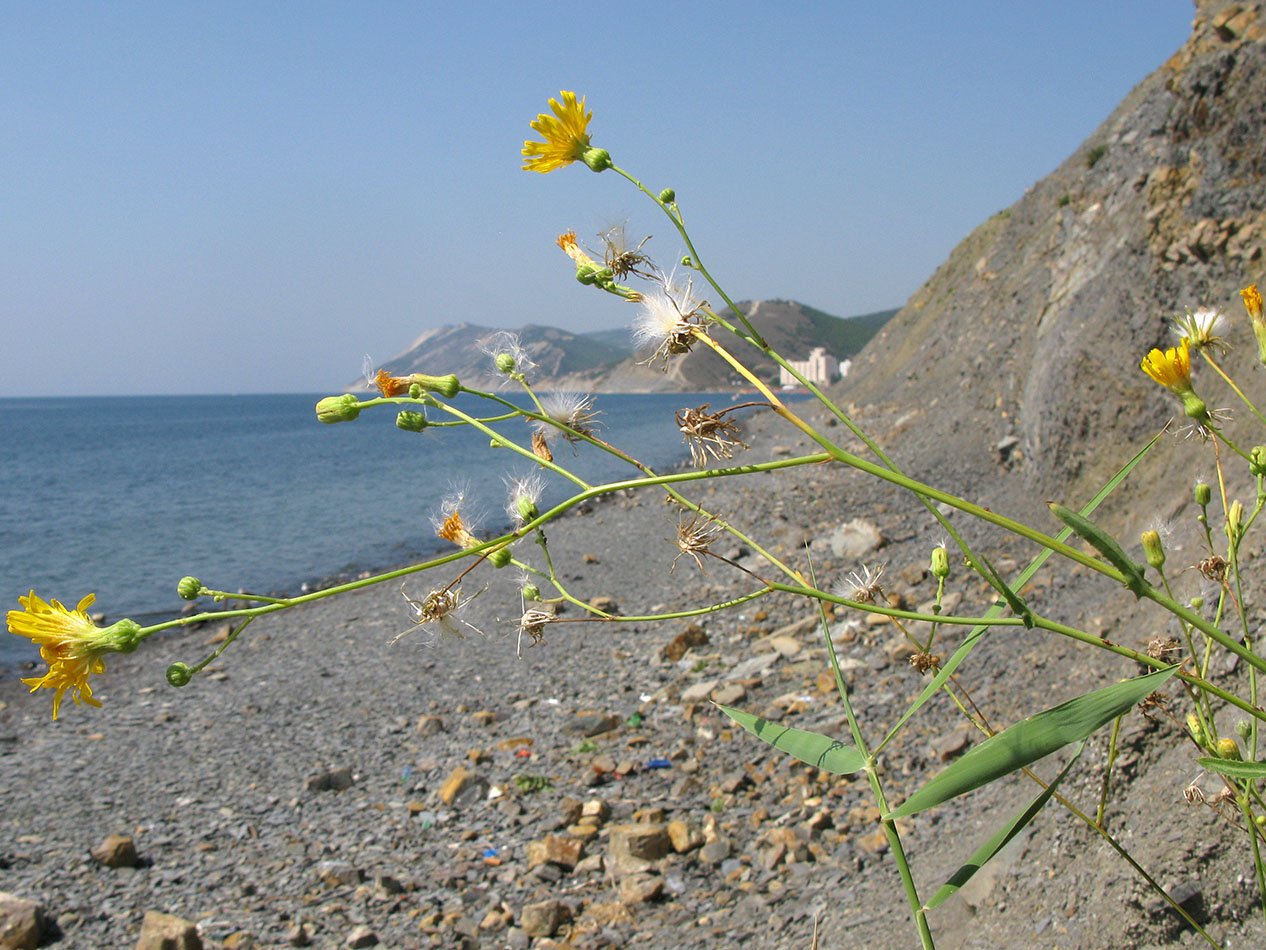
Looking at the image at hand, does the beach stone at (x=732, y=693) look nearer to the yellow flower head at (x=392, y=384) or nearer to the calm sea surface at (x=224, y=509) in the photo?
the calm sea surface at (x=224, y=509)

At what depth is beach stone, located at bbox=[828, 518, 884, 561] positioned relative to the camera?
331 inches

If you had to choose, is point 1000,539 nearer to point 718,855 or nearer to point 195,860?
point 718,855

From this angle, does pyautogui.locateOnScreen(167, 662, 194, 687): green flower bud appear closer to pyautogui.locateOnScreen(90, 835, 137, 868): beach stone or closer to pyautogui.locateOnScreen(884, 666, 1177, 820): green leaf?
pyautogui.locateOnScreen(884, 666, 1177, 820): green leaf

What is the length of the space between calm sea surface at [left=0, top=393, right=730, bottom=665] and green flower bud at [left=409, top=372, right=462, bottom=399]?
0.61 ft

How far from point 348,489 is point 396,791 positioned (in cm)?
2103

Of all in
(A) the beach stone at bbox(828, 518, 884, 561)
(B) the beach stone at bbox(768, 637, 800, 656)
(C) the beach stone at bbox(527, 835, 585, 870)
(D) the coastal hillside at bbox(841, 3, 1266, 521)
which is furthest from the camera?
(A) the beach stone at bbox(828, 518, 884, 561)

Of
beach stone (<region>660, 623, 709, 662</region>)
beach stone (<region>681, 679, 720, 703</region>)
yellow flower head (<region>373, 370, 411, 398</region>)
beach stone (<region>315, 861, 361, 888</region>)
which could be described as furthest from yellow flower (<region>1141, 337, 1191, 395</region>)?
beach stone (<region>660, 623, 709, 662</region>)

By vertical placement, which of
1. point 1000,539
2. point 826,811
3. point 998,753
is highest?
point 998,753

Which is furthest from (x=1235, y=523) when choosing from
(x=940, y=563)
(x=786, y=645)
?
(x=786, y=645)

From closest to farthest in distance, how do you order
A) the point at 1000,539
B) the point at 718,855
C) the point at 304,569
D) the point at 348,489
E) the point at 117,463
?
the point at 718,855, the point at 1000,539, the point at 304,569, the point at 348,489, the point at 117,463

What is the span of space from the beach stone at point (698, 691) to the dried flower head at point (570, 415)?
482cm

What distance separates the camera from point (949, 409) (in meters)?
13.3

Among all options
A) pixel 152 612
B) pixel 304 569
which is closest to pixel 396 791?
pixel 152 612

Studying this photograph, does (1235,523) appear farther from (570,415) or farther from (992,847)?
(570,415)
